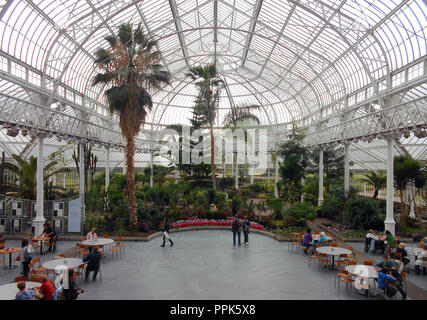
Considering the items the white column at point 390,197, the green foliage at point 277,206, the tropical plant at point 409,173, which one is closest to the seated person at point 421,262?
the white column at point 390,197

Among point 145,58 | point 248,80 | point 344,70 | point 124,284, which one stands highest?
point 248,80

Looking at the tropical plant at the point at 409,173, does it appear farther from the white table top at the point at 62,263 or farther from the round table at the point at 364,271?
the white table top at the point at 62,263

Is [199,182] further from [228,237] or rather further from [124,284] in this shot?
[124,284]

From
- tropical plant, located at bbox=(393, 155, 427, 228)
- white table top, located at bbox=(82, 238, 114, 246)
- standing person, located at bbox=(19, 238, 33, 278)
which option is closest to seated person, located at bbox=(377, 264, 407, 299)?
white table top, located at bbox=(82, 238, 114, 246)

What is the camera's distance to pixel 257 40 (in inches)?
1141

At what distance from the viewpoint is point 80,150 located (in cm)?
1964

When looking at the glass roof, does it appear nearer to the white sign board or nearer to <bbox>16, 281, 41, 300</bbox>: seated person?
the white sign board

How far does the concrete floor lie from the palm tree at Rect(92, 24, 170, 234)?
14.9ft

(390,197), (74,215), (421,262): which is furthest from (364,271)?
(74,215)

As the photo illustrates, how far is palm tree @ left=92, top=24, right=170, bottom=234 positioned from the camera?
1543 centimetres

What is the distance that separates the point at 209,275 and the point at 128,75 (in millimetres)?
10865

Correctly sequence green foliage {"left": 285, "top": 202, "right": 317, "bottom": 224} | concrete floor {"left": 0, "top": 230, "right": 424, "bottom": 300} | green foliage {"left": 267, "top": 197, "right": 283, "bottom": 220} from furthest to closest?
green foliage {"left": 267, "top": 197, "right": 283, "bottom": 220} → green foliage {"left": 285, "top": 202, "right": 317, "bottom": 224} → concrete floor {"left": 0, "top": 230, "right": 424, "bottom": 300}

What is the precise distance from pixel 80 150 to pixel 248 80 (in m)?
26.3

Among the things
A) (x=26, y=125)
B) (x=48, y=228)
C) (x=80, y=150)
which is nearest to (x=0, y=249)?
(x=48, y=228)
